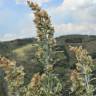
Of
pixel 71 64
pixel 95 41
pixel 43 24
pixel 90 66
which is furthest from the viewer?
pixel 95 41

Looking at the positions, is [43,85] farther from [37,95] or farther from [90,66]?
[90,66]

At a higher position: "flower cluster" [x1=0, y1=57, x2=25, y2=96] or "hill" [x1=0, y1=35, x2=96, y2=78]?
"hill" [x1=0, y1=35, x2=96, y2=78]

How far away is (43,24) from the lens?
796 inches

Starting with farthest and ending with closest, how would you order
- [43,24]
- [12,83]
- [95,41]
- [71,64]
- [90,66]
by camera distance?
1. [95,41]
2. [71,64]
3. [90,66]
4. [43,24]
5. [12,83]

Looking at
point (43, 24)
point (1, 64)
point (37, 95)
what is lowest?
point (37, 95)

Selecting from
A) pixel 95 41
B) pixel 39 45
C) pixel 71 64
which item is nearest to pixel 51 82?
pixel 39 45

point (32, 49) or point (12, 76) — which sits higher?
point (32, 49)

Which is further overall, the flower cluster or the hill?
the hill

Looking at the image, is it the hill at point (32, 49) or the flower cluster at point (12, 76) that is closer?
the flower cluster at point (12, 76)

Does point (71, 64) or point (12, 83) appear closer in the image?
point (12, 83)

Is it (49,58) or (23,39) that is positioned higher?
(23,39)

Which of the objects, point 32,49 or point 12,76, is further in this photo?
point 32,49

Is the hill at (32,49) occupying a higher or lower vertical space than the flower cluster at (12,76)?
higher

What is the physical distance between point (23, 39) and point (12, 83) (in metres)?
97.1
